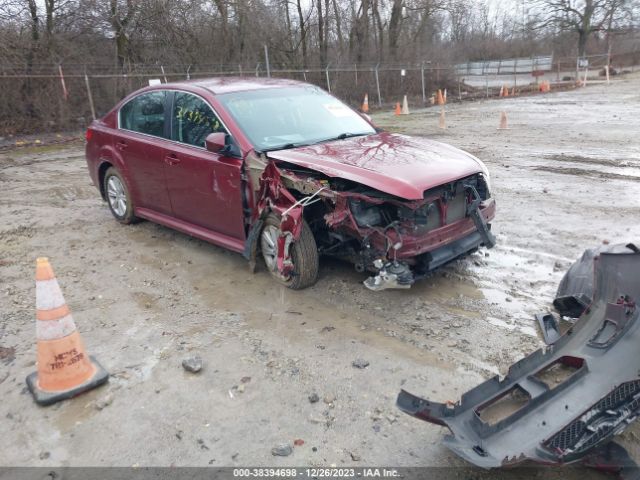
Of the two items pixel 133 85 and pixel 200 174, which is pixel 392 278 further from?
pixel 133 85

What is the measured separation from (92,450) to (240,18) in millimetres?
23726

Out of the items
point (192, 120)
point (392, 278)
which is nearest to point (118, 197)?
point (192, 120)

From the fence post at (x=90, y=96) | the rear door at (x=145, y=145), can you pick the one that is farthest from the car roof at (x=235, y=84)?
the fence post at (x=90, y=96)

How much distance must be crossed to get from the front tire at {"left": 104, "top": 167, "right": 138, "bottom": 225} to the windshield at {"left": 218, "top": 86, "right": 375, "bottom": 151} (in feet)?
6.78

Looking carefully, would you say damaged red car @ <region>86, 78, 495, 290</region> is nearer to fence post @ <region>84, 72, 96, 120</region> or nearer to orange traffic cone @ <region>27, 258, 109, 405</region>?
orange traffic cone @ <region>27, 258, 109, 405</region>

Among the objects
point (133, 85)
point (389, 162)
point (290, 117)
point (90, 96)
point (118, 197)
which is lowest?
point (118, 197)

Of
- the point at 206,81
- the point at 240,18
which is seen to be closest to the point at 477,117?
the point at 240,18

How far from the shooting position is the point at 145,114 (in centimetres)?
594

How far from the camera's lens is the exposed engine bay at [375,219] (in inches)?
160

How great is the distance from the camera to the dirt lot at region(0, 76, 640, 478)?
2.93 m

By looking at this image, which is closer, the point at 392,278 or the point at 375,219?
the point at 392,278

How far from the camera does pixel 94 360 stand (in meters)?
3.69

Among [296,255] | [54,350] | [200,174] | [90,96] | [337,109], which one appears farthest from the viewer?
[90,96]

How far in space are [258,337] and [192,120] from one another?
247 centimetres
